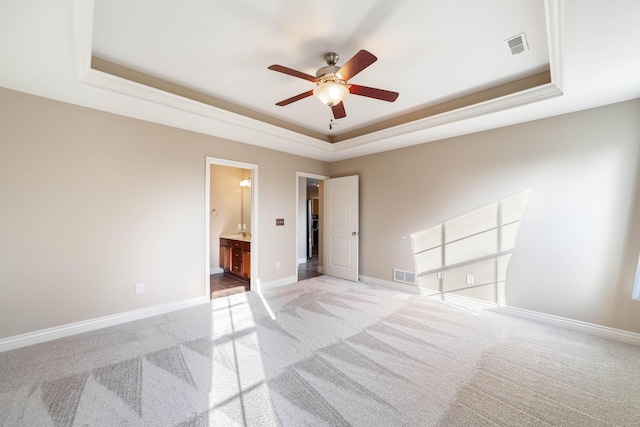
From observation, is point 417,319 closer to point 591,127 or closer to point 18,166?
point 591,127

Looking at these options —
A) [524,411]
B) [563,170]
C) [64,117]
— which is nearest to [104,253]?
[64,117]

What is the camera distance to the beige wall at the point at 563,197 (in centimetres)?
271

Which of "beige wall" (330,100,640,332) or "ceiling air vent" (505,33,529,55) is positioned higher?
"ceiling air vent" (505,33,529,55)

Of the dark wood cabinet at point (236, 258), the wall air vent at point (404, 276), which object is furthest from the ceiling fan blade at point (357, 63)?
the dark wood cabinet at point (236, 258)

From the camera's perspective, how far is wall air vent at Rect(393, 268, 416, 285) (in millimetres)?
4352

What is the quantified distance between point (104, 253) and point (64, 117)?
5.28ft

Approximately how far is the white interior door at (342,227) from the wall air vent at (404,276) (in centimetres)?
84

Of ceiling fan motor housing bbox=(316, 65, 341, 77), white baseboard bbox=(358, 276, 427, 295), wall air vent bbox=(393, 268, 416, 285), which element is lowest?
white baseboard bbox=(358, 276, 427, 295)

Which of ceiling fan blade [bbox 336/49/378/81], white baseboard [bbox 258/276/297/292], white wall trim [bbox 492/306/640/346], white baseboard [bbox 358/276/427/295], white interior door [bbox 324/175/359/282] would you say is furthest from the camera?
white interior door [bbox 324/175/359/282]

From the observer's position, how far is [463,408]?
1772mm

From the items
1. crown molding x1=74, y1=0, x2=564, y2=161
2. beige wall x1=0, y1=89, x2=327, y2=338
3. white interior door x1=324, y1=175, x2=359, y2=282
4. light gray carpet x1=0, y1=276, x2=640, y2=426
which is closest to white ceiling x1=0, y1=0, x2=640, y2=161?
crown molding x1=74, y1=0, x2=564, y2=161

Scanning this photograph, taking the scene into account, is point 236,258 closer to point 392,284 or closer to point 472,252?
point 392,284

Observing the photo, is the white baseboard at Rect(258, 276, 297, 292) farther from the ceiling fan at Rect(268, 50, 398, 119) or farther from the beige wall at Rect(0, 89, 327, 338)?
the ceiling fan at Rect(268, 50, 398, 119)

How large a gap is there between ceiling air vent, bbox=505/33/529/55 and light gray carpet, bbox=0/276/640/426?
2.96 m
